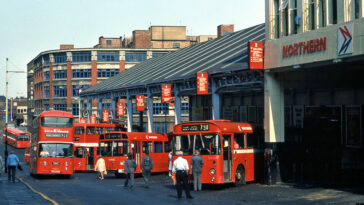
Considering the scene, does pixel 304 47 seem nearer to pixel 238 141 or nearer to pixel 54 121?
pixel 238 141

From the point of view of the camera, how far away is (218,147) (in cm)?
2594

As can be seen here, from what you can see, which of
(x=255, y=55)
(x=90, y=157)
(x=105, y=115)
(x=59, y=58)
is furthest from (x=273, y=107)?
(x=59, y=58)

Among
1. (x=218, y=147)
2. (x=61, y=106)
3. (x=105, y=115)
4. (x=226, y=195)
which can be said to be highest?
(x=61, y=106)

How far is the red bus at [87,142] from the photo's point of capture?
45281mm

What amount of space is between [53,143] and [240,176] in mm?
13326

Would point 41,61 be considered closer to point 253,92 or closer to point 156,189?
point 253,92

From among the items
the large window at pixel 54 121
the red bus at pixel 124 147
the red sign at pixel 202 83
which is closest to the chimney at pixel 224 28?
the red bus at pixel 124 147

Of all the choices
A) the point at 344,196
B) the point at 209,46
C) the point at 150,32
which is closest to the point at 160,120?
the point at 150,32

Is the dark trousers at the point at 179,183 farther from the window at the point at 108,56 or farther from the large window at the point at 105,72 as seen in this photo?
the window at the point at 108,56

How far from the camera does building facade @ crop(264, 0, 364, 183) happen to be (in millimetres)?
23875

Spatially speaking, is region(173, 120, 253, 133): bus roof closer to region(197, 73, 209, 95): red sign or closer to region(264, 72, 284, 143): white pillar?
region(264, 72, 284, 143): white pillar

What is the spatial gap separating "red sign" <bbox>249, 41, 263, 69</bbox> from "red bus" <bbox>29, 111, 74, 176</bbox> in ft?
43.0

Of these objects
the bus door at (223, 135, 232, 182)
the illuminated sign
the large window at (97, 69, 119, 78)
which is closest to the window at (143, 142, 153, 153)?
the bus door at (223, 135, 232, 182)

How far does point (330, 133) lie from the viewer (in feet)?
103
